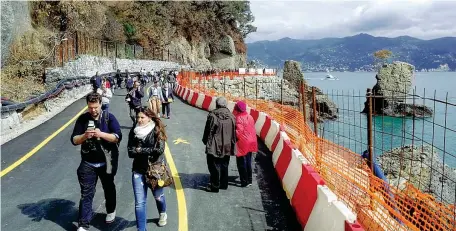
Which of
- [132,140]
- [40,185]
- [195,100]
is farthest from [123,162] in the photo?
[195,100]

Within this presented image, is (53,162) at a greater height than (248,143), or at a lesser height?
lesser

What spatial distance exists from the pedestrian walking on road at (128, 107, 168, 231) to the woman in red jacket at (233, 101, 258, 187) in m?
2.77

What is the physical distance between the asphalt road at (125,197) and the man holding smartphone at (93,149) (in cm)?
54

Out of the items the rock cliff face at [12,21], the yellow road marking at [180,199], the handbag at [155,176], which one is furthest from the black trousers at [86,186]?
the rock cliff face at [12,21]

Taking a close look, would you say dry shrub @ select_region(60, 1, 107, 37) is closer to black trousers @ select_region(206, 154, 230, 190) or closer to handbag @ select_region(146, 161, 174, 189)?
black trousers @ select_region(206, 154, 230, 190)

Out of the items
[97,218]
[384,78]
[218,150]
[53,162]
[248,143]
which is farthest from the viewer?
[384,78]

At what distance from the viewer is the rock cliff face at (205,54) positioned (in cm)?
6775

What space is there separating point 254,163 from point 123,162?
3184mm

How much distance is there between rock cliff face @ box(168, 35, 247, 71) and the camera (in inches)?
2667

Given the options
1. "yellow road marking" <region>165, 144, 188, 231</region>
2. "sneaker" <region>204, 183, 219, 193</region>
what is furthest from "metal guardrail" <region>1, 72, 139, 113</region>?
"sneaker" <region>204, 183, 219, 193</region>

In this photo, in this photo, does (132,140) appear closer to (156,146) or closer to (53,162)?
(156,146)

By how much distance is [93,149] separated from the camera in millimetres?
5656

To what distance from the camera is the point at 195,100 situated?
23.7 metres

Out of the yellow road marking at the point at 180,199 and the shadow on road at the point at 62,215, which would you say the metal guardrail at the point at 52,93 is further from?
the shadow on road at the point at 62,215
